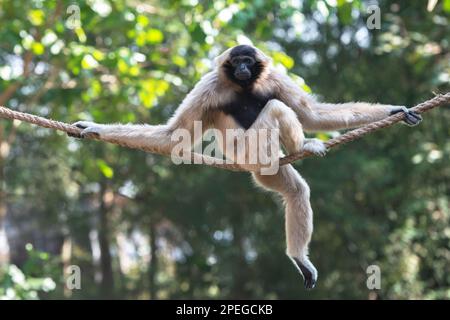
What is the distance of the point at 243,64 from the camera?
206 inches

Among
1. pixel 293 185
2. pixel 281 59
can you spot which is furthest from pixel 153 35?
pixel 293 185

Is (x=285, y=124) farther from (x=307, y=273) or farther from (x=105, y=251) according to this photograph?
(x=105, y=251)

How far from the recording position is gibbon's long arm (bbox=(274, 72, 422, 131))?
5.15m

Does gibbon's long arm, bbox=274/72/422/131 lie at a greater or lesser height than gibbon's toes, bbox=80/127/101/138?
greater

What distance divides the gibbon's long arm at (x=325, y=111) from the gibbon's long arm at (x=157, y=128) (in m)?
0.69

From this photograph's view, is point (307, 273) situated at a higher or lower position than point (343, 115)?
lower

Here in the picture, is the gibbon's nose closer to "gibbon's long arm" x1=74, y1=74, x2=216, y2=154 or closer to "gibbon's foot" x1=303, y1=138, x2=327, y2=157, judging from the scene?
"gibbon's long arm" x1=74, y1=74, x2=216, y2=154

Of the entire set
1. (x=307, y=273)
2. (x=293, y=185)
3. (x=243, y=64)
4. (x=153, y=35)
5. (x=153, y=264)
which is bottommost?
(x=307, y=273)

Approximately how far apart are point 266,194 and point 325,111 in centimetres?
889

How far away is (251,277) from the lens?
1444 centimetres

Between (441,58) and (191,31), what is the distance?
5936 mm

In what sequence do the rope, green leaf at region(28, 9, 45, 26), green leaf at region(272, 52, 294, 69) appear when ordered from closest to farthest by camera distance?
the rope → green leaf at region(272, 52, 294, 69) → green leaf at region(28, 9, 45, 26)

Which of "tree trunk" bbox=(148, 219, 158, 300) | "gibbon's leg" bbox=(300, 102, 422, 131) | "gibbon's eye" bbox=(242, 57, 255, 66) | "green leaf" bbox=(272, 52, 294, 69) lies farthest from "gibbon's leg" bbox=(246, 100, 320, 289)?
"tree trunk" bbox=(148, 219, 158, 300)
